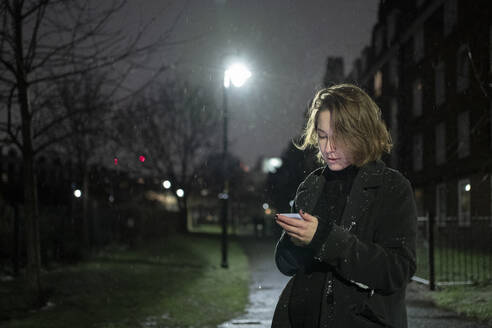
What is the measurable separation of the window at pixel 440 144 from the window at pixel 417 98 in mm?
2978

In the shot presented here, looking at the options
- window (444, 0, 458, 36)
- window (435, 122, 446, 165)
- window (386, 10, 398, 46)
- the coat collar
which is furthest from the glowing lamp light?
window (386, 10, 398, 46)

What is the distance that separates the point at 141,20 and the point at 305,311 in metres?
7.03

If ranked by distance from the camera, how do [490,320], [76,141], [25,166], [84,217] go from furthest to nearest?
[76,141] < [84,217] < [25,166] < [490,320]

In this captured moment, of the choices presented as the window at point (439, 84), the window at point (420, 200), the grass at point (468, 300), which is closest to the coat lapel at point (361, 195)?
the grass at point (468, 300)

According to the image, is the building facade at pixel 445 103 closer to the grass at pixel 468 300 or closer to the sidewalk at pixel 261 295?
the sidewalk at pixel 261 295

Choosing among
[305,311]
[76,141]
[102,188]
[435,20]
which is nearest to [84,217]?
[76,141]

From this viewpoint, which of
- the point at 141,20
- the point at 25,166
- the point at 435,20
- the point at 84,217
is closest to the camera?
the point at 141,20

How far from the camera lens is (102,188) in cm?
2542

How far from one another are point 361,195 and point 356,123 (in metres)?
0.29

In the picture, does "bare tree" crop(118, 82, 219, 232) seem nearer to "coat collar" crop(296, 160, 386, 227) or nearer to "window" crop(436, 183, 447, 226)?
"window" crop(436, 183, 447, 226)

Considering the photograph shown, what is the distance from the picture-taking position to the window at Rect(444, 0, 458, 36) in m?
26.9

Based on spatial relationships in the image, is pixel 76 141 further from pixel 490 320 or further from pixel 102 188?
Answer: pixel 490 320

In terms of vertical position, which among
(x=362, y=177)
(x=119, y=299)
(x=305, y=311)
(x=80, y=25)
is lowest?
(x=119, y=299)

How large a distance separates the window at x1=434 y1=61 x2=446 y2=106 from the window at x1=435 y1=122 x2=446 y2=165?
1.32m
